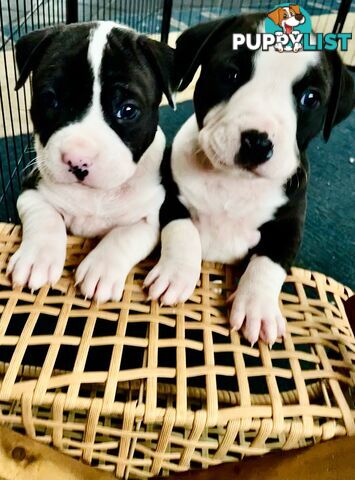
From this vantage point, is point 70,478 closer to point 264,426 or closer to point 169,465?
point 169,465

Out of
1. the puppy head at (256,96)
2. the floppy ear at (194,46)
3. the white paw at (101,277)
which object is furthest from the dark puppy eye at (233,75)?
the white paw at (101,277)

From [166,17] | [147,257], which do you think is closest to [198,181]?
[147,257]

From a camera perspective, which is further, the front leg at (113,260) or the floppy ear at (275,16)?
the floppy ear at (275,16)

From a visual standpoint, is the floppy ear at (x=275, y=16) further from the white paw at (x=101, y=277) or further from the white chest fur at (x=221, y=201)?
the white paw at (x=101, y=277)

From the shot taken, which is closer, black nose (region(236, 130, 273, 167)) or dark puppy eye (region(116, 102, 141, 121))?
black nose (region(236, 130, 273, 167))

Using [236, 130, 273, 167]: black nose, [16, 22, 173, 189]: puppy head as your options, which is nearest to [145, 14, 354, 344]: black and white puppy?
[236, 130, 273, 167]: black nose

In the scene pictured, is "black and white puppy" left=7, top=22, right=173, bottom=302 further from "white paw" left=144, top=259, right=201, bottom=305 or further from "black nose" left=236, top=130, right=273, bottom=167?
"black nose" left=236, top=130, right=273, bottom=167
